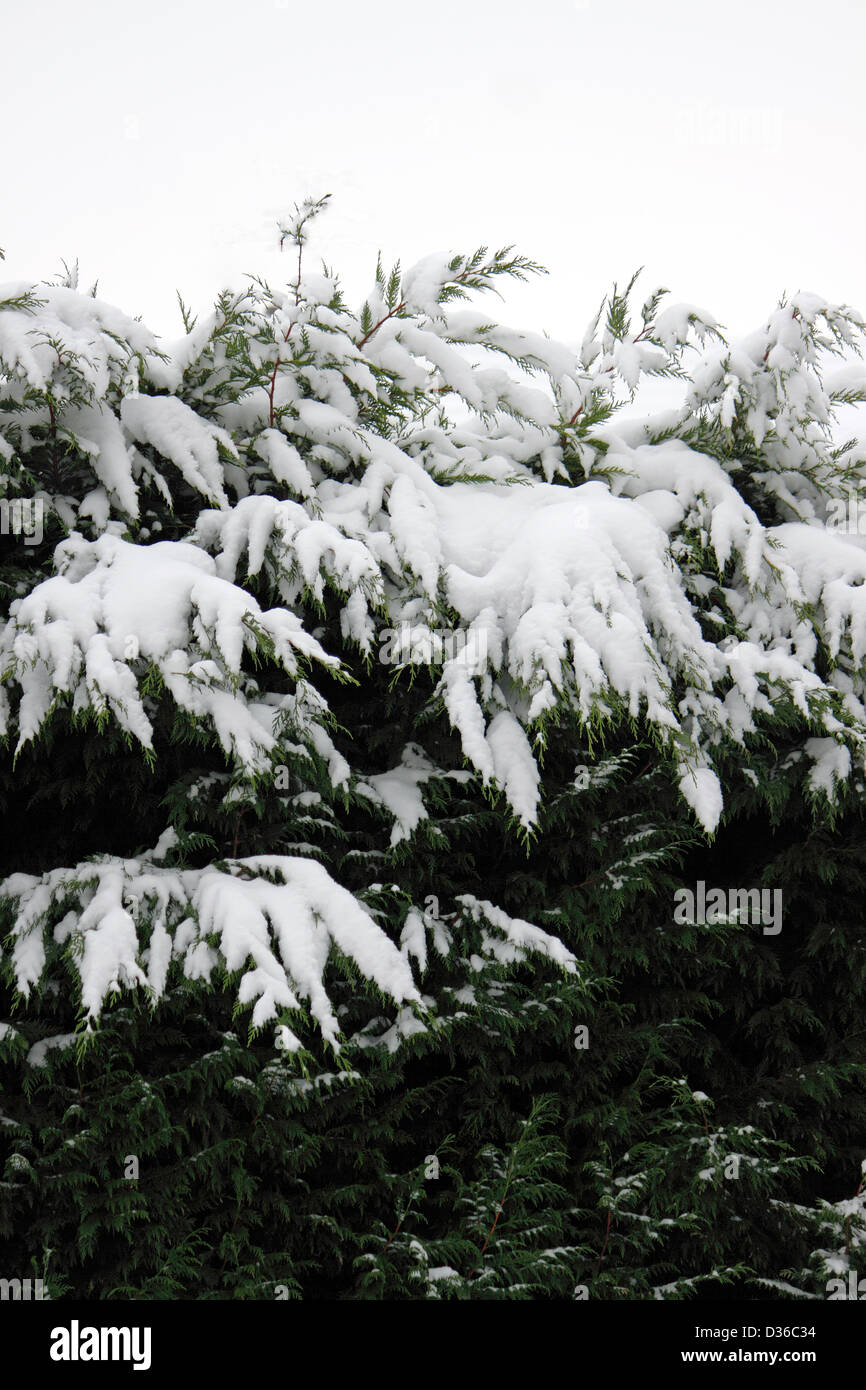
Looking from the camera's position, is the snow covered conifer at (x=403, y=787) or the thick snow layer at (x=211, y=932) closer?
the thick snow layer at (x=211, y=932)

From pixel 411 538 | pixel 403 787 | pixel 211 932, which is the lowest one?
pixel 211 932

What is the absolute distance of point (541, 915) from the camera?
110 inches

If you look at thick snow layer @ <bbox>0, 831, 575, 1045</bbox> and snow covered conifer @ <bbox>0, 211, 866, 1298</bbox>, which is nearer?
thick snow layer @ <bbox>0, 831, 575, 1045</bbox>

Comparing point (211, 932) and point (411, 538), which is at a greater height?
point (411, 538)

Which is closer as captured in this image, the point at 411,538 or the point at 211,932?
the point at 211,932

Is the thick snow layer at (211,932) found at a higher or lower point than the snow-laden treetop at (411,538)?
lower

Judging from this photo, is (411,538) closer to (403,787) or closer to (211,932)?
(403,787)

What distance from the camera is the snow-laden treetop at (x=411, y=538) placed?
2.32 metres

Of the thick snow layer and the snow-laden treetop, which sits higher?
the snow-laden treetop

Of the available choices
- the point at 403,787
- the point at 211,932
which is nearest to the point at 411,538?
the point at 403,787

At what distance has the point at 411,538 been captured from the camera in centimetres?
267

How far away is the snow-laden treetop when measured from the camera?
232 cm
